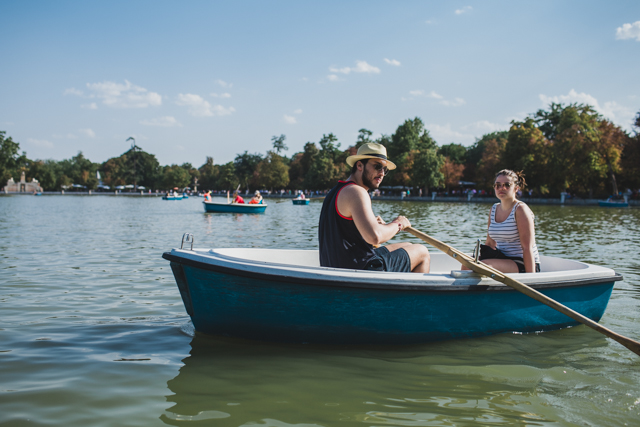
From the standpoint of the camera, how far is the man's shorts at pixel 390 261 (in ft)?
14.1

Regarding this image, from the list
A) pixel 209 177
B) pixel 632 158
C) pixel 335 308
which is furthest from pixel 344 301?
pixel 209 177

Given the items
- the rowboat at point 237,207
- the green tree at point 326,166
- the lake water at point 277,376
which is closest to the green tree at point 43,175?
the green tree at point 326,166

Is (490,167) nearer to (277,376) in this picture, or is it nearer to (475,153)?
(475,153)

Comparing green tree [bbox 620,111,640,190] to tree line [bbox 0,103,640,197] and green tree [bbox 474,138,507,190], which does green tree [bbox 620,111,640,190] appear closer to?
tree line [bbox 0,103,640,197]

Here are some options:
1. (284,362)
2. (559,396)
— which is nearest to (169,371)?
(284,362)

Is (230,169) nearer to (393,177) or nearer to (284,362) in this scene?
(393,177)

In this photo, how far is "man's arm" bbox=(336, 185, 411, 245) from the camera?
387cm

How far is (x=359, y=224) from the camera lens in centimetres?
394

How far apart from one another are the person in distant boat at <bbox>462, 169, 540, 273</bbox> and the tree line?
4534 cm

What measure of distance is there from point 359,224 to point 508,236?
221 centimetres

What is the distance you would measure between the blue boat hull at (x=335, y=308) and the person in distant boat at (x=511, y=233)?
1.73 feet

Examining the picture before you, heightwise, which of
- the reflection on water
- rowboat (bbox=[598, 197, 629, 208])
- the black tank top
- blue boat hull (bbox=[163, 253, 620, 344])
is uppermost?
rowboat (bbox=[598, 197, 629, 208])

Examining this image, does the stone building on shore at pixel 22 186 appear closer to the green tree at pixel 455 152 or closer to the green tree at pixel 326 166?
the green tree at pixel 326 166

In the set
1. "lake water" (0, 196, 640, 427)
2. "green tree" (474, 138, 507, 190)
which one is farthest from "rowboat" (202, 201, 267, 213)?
"green tree" (474, 138, 507, 190)
